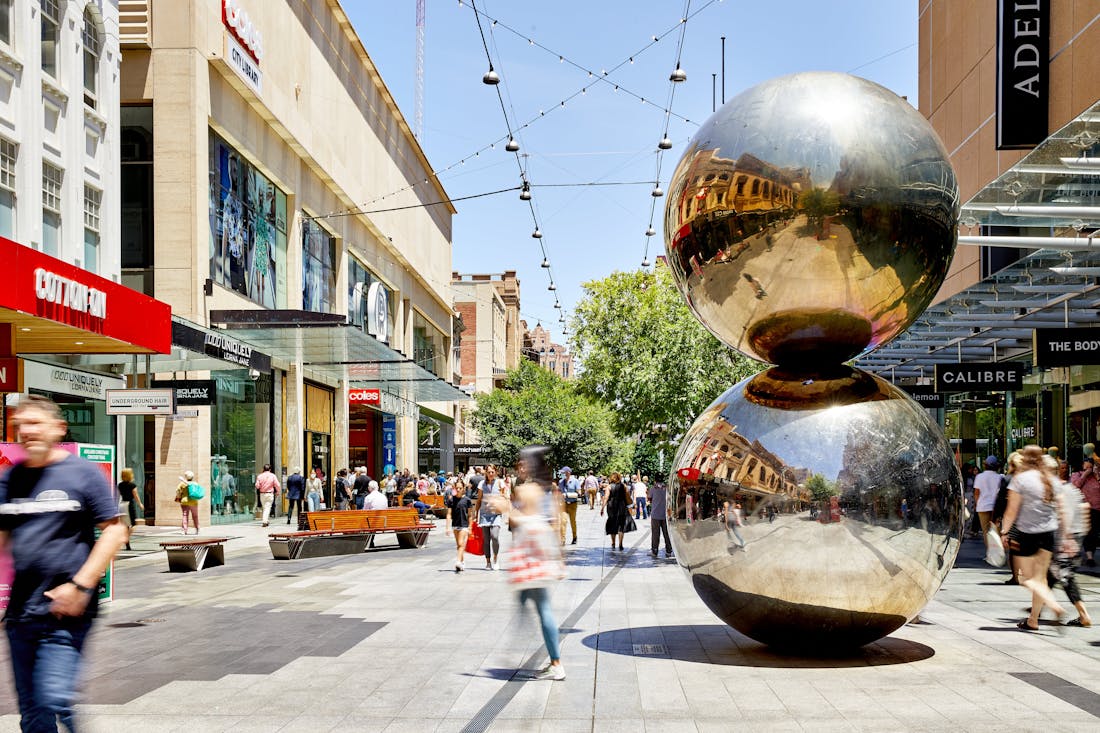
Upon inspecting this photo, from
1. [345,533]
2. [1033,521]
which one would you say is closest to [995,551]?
[1033,521]

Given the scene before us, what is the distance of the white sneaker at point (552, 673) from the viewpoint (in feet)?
26.1

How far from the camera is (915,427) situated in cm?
809

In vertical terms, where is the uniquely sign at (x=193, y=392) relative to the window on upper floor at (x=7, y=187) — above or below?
below

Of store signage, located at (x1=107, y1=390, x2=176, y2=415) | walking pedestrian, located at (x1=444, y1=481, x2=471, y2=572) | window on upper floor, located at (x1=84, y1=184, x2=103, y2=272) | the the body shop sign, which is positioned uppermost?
the the body shop sign

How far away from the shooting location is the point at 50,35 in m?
20.7

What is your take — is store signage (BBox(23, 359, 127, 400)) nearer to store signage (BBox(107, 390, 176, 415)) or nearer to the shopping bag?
store signage (BBox(107, 390, 176, 415))

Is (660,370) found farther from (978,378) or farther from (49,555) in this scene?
(49,555)

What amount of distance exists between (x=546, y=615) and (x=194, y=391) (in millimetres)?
A: 17338

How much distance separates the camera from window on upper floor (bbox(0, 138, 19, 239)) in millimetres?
18484

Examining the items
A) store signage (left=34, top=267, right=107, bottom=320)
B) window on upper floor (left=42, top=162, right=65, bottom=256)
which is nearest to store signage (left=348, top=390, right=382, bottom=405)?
window on upper floor (left=42, top=162, right=65, bottom=256)

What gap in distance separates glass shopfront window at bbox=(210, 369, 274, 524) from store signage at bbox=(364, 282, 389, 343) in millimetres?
11402

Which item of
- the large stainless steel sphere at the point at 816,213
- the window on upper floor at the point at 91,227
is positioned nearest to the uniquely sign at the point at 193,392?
the window on upper floor at the point at 91,227

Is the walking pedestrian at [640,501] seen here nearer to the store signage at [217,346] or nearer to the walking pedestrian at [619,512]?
the store signage at [217,346]

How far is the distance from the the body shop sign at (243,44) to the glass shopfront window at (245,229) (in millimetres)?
1868
